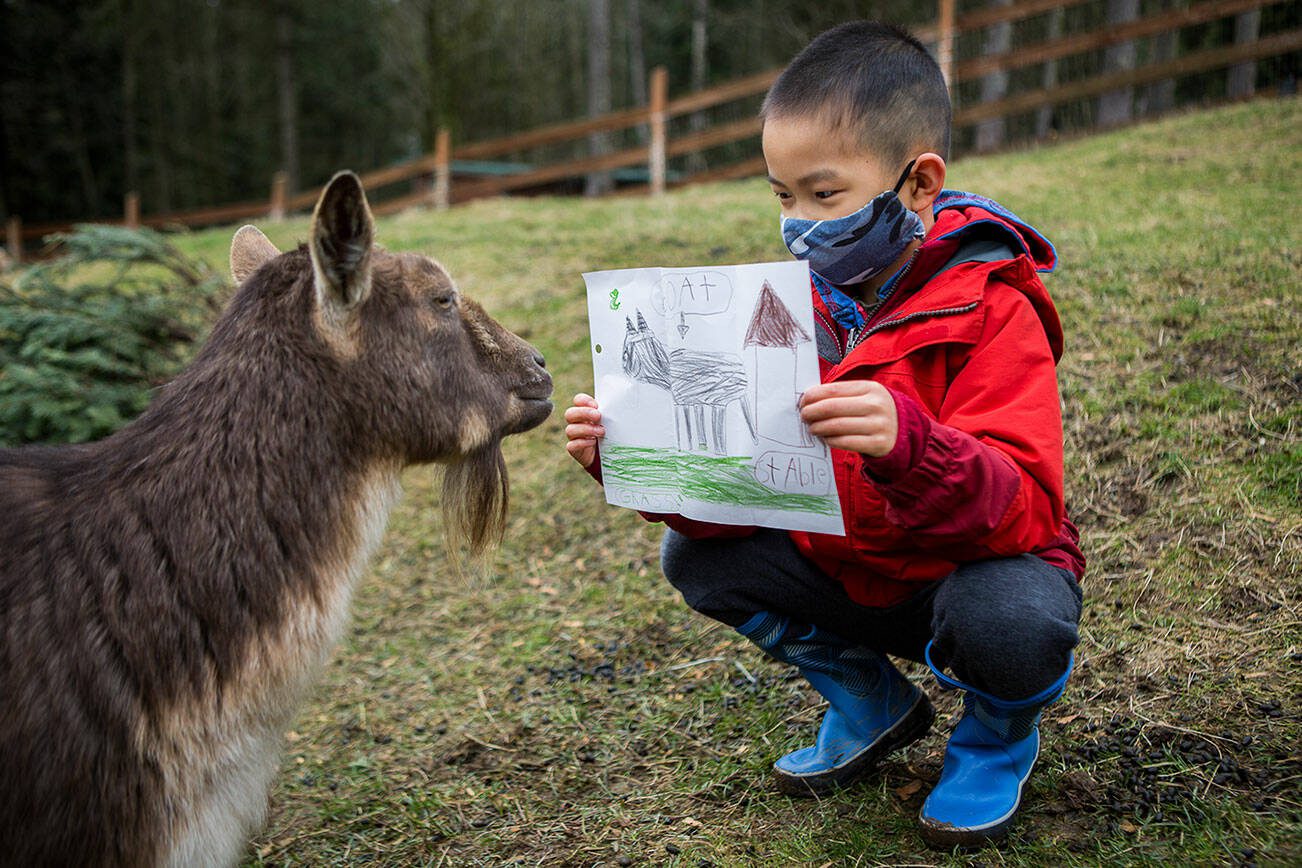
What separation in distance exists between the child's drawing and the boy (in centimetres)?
10

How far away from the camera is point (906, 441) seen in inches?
72.1

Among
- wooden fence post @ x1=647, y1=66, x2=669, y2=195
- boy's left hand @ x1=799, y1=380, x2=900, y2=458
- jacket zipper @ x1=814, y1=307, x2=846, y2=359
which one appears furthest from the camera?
wooden fence post @ x1=647, y1=66, x2=669, y2=195

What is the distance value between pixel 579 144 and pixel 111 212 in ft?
47.3

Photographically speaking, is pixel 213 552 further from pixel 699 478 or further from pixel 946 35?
pixel 946 35

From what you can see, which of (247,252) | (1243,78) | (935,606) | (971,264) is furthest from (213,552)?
(1243,78)

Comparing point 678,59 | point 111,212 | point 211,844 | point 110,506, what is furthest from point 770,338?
point 111,212

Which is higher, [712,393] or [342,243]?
[342,243]

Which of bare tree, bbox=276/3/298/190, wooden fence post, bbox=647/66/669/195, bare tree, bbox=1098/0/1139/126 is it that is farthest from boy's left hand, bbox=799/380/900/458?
bare tree, bbox=276/3/298/190

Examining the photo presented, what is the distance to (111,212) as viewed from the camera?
94.9 ft

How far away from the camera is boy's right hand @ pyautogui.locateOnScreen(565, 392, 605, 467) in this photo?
2355mm

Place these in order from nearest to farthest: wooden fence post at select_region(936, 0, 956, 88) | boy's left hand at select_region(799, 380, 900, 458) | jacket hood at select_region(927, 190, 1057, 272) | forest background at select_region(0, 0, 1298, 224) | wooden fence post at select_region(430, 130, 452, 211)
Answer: boy's left hand at select_region(799, 380, 900, 458) → jacket hood at select_region(927, 190, 1057, 272) → wooden fence post at select_region(936, 0, 956, 88) → wooden fence post at select_region(430, 130, 452, 211) → forest background at select_region(0, 0, 1298, 224)

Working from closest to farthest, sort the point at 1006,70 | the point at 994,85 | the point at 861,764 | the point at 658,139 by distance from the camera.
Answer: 1. the point at 861,764
2. the point at 1006,70
3. the point at 658,139
4. the point at 994,85

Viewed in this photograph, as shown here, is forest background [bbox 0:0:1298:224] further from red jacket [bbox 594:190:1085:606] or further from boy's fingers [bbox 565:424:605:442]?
red jacket [bbox 594:190:1085:606]

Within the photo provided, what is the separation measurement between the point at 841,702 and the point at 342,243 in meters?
1.71
